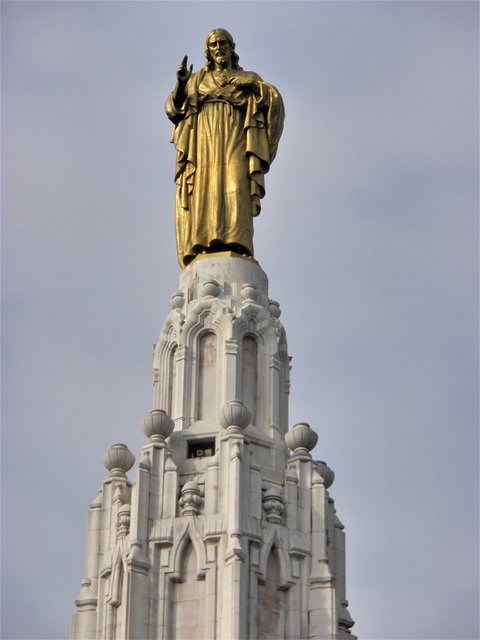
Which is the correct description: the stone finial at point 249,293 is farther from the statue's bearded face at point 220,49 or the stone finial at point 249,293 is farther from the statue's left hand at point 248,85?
the statue's bearded face at point 220,49

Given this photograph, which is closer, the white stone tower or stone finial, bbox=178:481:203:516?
the white stone tower

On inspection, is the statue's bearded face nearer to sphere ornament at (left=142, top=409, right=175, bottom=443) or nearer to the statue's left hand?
the statue's left hand

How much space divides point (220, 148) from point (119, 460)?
10003 mm

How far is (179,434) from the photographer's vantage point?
47.2 metres

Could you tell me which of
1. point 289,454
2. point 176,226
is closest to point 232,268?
point 176,226

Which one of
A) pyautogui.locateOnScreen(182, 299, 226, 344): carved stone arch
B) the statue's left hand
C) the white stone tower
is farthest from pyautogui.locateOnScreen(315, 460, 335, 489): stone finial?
the statue's left hand

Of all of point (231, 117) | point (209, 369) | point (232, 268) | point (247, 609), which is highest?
point (231, 117)

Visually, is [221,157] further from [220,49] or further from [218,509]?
[218,509]

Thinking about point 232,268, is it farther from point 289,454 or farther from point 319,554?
point 319,554

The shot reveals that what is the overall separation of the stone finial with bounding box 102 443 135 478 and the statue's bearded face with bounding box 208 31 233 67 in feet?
41.7

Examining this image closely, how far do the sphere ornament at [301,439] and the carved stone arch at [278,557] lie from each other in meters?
2.54

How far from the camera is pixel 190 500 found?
4509 centimetres

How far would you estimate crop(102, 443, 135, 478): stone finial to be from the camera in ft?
155

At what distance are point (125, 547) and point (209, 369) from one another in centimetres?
588
